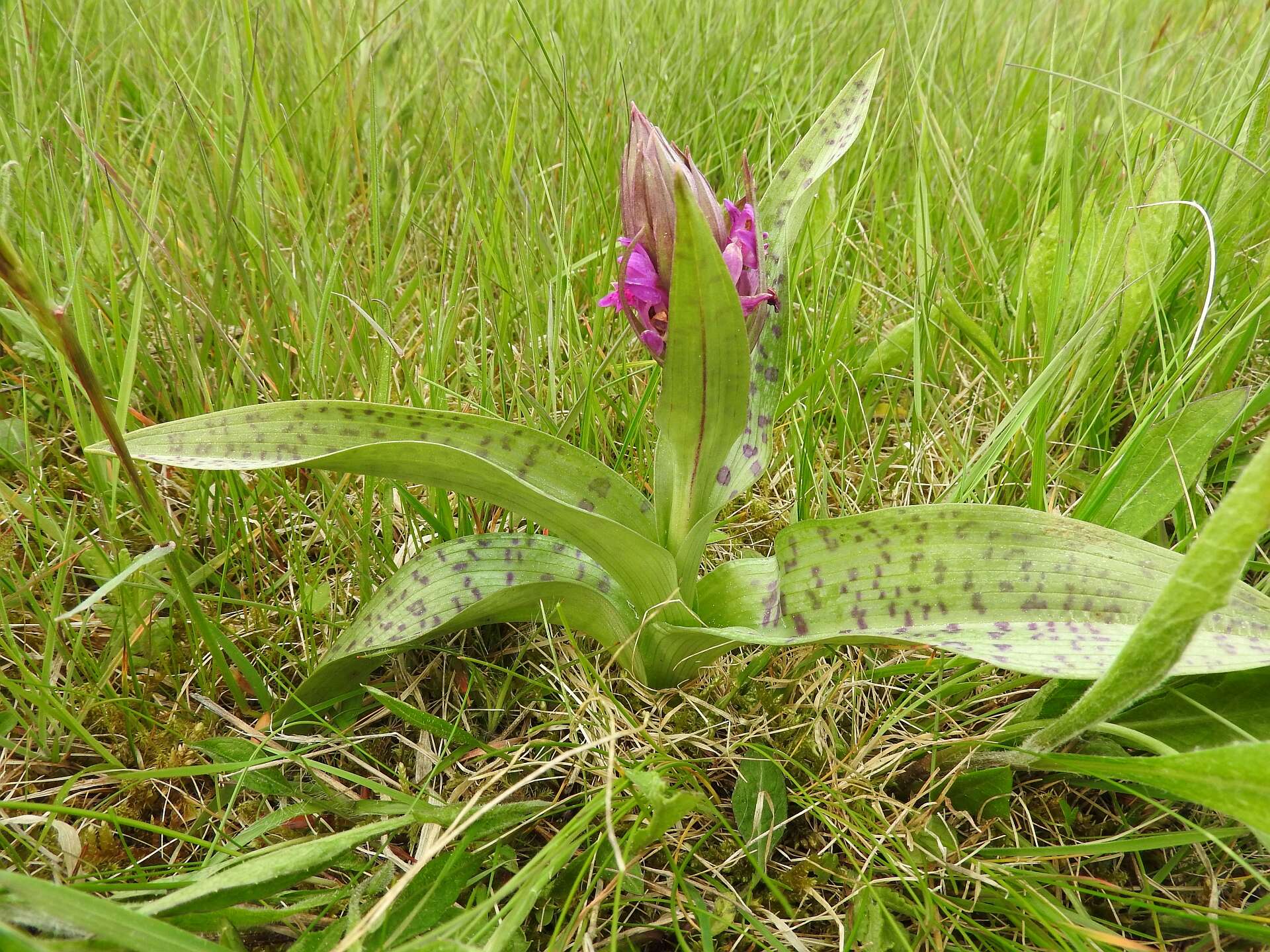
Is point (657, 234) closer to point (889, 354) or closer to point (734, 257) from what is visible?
point (734, 257)

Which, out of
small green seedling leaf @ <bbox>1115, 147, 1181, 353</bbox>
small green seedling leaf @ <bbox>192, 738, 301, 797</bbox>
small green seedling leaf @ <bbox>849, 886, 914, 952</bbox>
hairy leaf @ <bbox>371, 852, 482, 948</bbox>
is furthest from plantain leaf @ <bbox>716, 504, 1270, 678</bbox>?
small green seedling leaf @ <bbox>1115, 147, 1181, 353</bbox>

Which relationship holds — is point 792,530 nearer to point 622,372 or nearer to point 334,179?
point 622,372

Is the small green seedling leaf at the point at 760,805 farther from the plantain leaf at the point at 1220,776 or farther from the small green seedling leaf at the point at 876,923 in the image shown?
the plantain leaf at the point at 1220,776

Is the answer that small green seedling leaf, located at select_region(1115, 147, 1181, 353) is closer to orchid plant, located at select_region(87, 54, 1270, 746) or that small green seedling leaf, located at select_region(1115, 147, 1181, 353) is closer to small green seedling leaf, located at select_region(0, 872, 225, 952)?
orchid plant, located at select_region(87, 54, 1270, 746)

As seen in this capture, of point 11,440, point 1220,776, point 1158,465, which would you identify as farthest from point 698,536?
point 11,440

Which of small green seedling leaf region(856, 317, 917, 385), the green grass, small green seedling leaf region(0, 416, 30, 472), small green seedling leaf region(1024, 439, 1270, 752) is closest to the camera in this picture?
small green seedling leaf region(1024, 439, 1270, 752)

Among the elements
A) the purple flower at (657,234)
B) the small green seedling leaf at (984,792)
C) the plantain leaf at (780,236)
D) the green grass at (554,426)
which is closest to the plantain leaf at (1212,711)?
the green grass at (554,426)

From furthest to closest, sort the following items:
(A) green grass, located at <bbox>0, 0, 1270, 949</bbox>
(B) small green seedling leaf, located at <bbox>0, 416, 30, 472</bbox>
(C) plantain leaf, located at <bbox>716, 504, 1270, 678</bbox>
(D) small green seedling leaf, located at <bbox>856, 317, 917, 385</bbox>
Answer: (D) small green seedling leaf, located at <bbox>856, 317, 917, 385</bbox>, (B) small green seedling leaf, located at <bbox>0, 416, 30, 472</bbox>, (A) green grass, located at <bbox>0, 0, 1270, 949</bbox>, (C) plantain leaf, located at <bbox>716, 504, 1270, 678</bbox>

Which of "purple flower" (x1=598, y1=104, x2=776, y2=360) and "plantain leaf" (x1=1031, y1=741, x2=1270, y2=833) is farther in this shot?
"purple flower" (x1=598, y1=104, x2=776, y2=360)
